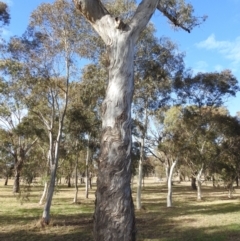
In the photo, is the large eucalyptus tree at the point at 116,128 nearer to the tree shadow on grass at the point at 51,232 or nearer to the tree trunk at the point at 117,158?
the tree trunk at the point at 117,158

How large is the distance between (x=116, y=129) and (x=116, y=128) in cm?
1

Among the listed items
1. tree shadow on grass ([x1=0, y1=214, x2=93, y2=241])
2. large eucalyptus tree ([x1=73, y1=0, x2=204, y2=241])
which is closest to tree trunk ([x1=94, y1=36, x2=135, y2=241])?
large eucalyptus tree ([x1=73, y1=0, x2=204, y2=241])

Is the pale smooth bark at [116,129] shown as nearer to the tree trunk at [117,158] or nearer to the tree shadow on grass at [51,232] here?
the tree trunk at [117,158]

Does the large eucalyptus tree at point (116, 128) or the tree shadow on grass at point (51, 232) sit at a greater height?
the large eucalyptus tree at point (116, 128)

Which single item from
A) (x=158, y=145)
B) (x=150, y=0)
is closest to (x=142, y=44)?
(x=158, y=145)

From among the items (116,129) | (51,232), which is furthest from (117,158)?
(51,232)

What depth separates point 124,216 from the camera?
3.51m

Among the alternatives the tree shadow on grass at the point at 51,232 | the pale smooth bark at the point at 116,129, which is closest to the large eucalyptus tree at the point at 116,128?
the pale smooth bark at the point at 116,129

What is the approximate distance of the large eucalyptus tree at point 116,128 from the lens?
3500mm

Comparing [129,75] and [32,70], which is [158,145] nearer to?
[32,70]

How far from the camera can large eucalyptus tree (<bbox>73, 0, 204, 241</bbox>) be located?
3.50 m

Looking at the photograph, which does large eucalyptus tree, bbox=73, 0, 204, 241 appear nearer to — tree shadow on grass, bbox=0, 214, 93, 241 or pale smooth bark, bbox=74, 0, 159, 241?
pale smooth bark, bbox=74, 0, 159, 241

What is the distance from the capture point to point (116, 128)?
3.76 meters

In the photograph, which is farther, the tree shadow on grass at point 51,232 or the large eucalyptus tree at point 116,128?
the tree shadow on grass at point 51,232
